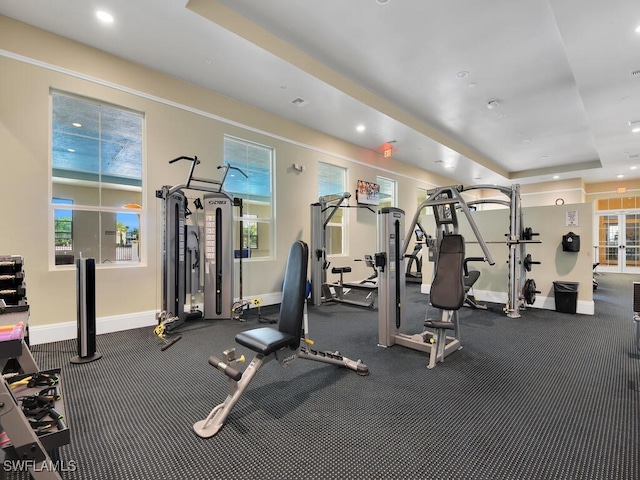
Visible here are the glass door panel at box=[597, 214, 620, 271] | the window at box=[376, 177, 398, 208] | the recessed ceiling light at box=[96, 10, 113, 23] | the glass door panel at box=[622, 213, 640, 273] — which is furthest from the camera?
the glass door panel at box=[597, 214, 620, 271]

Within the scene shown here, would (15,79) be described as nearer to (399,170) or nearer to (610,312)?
(399,170)

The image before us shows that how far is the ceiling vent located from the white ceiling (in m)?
0.08

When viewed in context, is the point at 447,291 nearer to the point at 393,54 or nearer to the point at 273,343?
the point at 273,343

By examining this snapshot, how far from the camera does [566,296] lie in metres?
5.09

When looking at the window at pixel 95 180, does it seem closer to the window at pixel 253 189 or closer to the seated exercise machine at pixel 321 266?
the window at pixel 253 189

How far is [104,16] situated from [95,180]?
1.86 m

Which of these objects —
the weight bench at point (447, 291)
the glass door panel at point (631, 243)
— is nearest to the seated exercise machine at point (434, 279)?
the weight bench at point (447, 291)

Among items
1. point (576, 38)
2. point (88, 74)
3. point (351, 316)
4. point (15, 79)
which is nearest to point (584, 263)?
point (576, 38)

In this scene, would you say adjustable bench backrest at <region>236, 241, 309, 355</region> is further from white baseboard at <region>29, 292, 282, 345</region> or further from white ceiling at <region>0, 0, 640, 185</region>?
white ceiling at <region>0, 0, 640, 185</region>

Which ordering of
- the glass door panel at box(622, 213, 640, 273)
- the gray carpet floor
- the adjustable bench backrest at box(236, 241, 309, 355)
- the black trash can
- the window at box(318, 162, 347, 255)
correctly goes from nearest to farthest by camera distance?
the gray carpet floor < the adjustable bench backrest at box(236, 241, 309, 355) < the black trash can < the window at box(318, 162, 347, 255) < the glass door panel at box(622, 213, 640, 273)

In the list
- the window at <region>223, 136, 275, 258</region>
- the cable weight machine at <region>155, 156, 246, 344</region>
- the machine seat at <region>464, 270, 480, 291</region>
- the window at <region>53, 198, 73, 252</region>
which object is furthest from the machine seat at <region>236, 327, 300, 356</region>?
the machine seat at <region>464, 270, 480, 291</region>

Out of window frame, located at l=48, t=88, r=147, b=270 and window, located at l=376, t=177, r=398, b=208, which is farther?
window, located at l=376, t=177, r=398, b=208

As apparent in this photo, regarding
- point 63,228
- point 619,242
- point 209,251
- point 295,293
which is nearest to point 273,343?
point 295,293

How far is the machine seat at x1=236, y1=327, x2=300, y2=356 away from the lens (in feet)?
6.65
